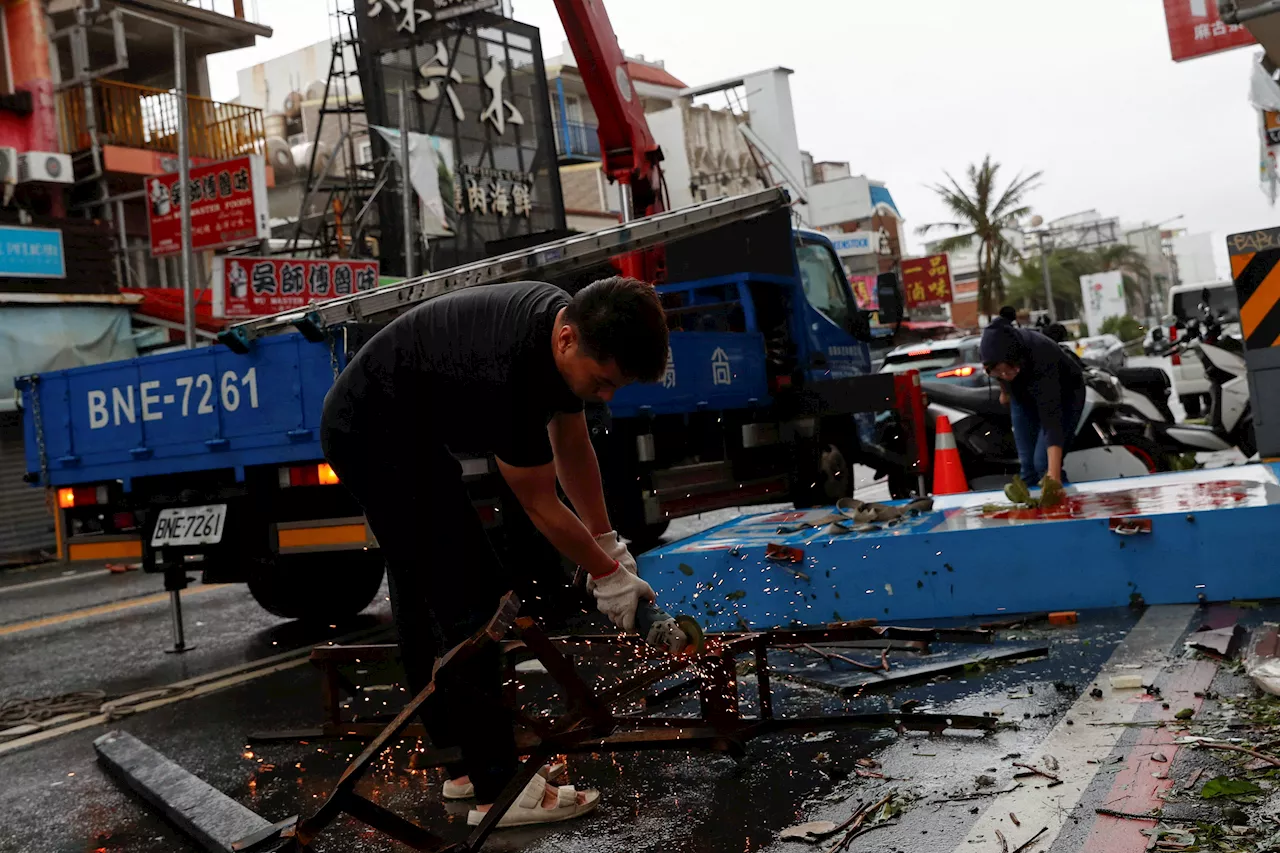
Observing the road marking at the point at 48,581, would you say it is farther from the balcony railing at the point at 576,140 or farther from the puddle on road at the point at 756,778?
the balcony railing at the point at 576,140

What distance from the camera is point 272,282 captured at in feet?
53.2

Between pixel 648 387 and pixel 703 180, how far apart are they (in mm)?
40659

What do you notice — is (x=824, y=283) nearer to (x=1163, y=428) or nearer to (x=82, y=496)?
(x=1163, y=428)

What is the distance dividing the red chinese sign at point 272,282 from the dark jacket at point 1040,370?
8.95 meters

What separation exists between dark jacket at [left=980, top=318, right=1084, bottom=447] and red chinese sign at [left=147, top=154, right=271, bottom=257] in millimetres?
11756

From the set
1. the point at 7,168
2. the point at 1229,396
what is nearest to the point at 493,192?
the point at 7,168

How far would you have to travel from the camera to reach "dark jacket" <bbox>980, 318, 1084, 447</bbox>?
27.0ft

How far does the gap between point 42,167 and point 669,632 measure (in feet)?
65.9

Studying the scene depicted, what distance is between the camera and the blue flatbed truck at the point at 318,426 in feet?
23.8

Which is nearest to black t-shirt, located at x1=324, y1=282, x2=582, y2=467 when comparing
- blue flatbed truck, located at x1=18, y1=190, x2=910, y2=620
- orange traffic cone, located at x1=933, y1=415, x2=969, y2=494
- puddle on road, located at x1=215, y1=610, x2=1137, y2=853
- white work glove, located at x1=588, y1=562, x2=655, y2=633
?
white work glove, located at x1=588, y1=562, x2=655, y2=633

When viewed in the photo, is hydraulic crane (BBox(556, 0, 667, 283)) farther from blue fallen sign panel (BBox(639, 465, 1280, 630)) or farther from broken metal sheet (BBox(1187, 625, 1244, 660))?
broken metal sheet (BBox(1187, 625, 1244, 660))

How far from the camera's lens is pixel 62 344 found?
19562 mm

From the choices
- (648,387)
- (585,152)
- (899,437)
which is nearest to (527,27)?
(585,152)

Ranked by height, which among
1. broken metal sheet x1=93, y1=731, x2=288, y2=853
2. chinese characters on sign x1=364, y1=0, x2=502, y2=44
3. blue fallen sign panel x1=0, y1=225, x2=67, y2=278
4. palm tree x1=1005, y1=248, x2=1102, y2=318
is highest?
chinese characters on sign x1=364, y1=0, x2=502, y2=44
